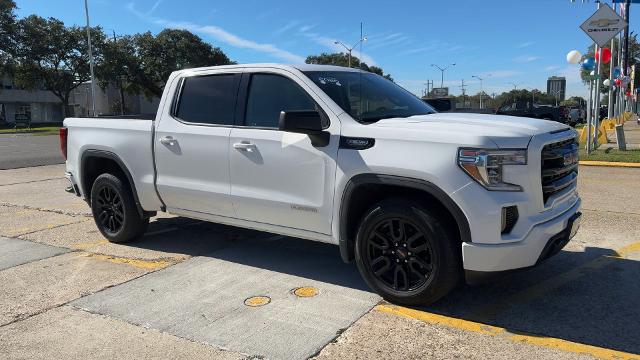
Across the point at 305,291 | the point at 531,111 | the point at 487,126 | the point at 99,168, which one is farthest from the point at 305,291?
the point at 531,111

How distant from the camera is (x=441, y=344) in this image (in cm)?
355

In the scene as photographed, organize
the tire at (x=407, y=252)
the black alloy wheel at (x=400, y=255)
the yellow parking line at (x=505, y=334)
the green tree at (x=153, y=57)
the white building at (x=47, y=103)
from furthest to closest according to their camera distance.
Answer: the white building at (x=47, y=103), the green tree at (x=153, y=57), the black alloy wheel at (x=400, y=255), the tire at (x=407, y=252), the yellow parking line at (x=505, y=334)

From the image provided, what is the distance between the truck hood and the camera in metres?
3.68

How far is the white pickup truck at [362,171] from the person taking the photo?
12.1 feet

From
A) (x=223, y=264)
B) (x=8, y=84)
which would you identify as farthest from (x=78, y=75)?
(x=223, y=264)

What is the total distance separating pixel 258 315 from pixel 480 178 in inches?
76.0

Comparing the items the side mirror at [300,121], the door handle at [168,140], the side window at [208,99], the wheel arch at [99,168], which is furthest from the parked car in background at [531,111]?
the side mirror at [300,121]

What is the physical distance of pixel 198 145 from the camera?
517cm

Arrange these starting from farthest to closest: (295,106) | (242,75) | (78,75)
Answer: (78,75) < (242,75) < (295,106)

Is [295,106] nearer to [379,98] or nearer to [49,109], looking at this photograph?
[379,98]

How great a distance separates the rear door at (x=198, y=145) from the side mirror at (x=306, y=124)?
1021mm

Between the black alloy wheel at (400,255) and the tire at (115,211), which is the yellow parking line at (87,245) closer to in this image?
the tire at (115,211)

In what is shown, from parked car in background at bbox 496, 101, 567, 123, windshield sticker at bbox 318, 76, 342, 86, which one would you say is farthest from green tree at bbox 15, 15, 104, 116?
windshield sticker at bbox 318, 76, 342, 86

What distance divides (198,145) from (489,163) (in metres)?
2.80
